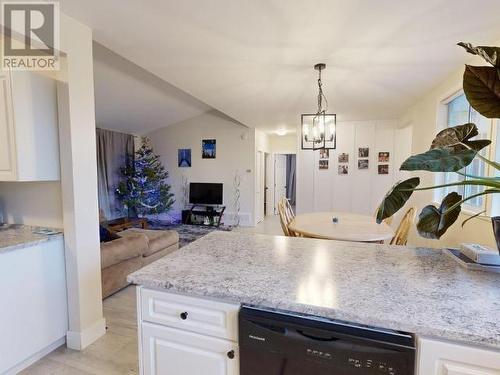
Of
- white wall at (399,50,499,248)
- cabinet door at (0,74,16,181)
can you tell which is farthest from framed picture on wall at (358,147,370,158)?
cabinet door at (0,74,16,181)

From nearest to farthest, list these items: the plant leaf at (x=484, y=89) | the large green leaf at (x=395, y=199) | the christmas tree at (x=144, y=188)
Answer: the plant leaf at (x=484, y=89) → the large green leaf at (x=395, y=199) → the christmas tree at (x=144, y=188)

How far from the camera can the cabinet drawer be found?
1049 mm

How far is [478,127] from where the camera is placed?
2.49 meters

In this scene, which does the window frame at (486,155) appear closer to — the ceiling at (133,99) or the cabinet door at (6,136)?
the cabinet door at (6,136)

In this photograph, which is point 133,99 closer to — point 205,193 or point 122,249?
point 205,193

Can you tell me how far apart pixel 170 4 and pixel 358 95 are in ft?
10.0

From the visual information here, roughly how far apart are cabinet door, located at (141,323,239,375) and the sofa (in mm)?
1828

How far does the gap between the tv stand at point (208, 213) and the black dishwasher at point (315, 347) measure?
19.0ft

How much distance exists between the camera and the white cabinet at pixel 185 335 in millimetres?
1056

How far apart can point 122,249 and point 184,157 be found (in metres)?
4.60

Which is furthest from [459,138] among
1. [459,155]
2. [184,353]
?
[184,353]

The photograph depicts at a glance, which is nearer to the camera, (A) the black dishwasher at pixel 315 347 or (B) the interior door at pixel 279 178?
(A) the black dishwasher at pixel 315 347

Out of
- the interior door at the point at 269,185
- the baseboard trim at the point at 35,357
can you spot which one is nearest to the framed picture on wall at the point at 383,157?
the interior door at the point at 269,185

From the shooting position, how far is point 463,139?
47.1 inches
